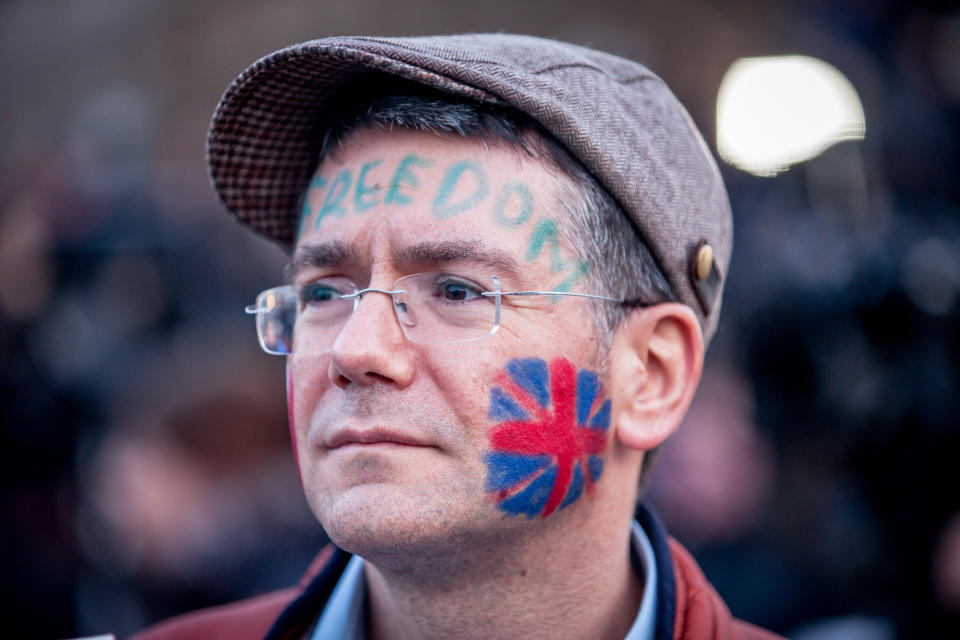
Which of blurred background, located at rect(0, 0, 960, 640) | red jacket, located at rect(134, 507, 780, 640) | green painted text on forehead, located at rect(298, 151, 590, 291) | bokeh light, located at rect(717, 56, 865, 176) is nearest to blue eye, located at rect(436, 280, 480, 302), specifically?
green painted text on forehead, located at rect(298, 151, 590, 291)

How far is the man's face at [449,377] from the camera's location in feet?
4.86

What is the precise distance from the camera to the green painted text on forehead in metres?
1.56

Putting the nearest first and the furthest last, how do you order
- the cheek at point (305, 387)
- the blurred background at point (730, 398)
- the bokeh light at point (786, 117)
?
the cheek at point (305, 387) < the blurred background at point (730, 398) < the bokeh light at point (786, 117)

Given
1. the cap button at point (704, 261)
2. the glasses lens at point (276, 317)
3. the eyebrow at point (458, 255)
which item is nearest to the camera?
the eyebrow at point (458, 255)

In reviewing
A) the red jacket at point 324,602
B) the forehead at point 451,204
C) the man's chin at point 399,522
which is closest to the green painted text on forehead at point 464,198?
the forehead at point 451,204

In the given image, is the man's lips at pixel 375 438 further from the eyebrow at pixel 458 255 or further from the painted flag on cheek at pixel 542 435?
the eyebrow at pixel 458 255

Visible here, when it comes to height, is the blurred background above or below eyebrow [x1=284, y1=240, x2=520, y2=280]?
below

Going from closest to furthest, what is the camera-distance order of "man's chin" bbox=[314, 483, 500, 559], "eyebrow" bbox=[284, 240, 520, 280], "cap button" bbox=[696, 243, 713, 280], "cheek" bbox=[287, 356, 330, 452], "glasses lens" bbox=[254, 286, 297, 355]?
"man's chin" bbox=[314, 483, 500, 559]
"eyebrow" bbox=[284, 240, 520, 280]
"cheek" bbox=[287, 356, 330, 452]
"cap button" bbox=[696, 243, 713, 280]
"glasses lens" bbox=[254, 286, 297, 355]

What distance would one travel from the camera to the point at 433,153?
1.60m

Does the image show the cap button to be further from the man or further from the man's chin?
the man's chin

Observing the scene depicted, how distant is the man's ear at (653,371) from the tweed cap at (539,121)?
83 mm

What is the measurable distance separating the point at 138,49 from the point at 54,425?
128 inches

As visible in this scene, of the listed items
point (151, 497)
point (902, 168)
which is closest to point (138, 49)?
point (151, 497)

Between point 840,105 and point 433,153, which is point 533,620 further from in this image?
point 840,105
